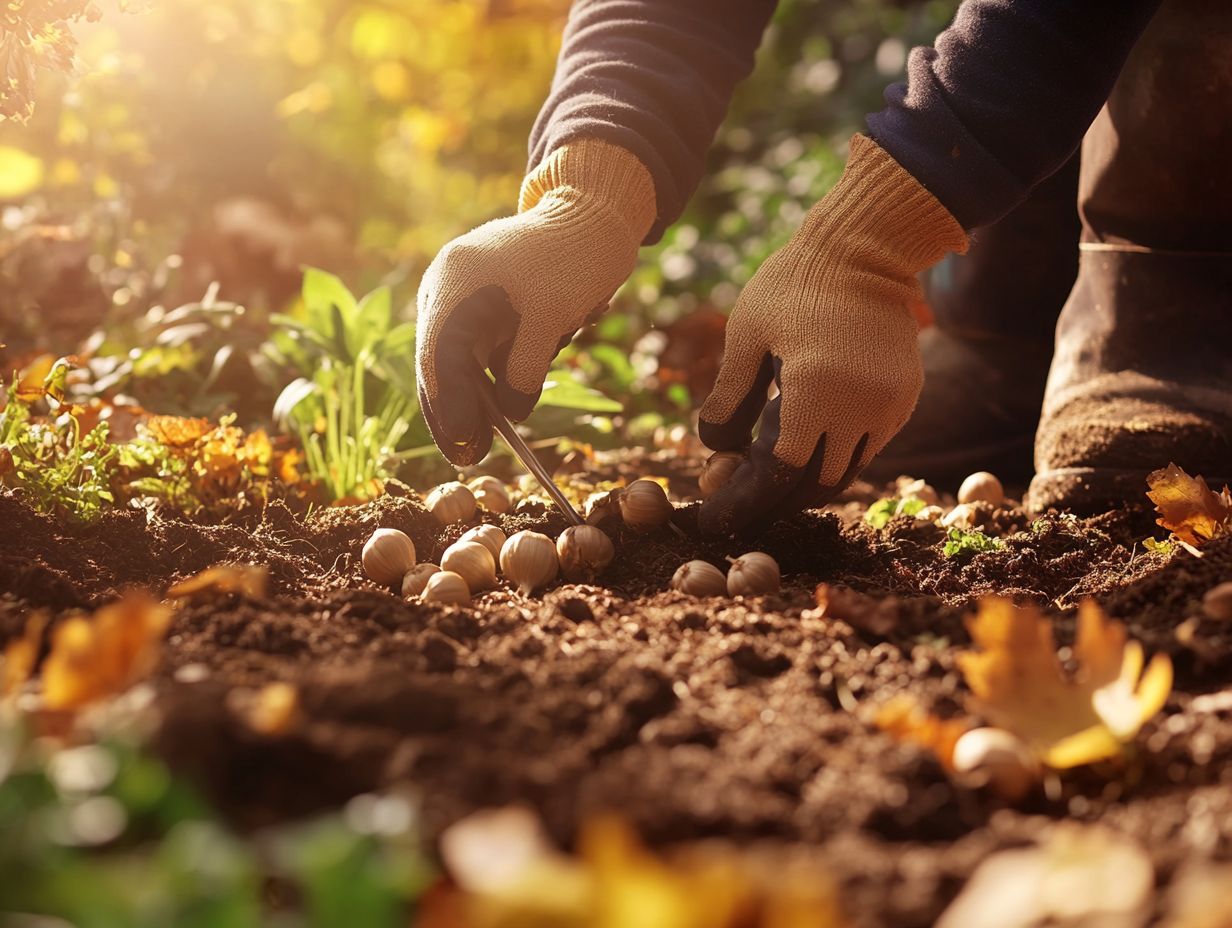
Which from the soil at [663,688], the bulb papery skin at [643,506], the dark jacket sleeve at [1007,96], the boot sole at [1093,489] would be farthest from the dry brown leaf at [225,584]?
the boot sole at [1093,489]

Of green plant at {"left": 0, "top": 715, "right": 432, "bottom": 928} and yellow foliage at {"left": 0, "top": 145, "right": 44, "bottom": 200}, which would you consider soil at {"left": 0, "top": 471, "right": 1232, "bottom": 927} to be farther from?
yellow foliage at {"left": 0, "top": 145, "right": 44, "bottom": 200}

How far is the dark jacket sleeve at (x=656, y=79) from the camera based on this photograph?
84.3 inches

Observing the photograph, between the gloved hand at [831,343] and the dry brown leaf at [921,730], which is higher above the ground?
the gloved hand at [831,343]

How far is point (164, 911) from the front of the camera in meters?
0.67

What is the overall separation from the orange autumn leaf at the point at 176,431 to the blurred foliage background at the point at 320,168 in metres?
0.54

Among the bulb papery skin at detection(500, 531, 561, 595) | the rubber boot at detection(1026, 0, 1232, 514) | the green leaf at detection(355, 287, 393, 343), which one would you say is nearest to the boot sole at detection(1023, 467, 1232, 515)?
the rubber boot at detection(1026, 0, 1232, 514)

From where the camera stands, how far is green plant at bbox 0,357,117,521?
187 centimetres

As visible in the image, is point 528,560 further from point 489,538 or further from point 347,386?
point 347,386

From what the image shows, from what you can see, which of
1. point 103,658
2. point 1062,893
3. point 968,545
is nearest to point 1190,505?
point 968,545

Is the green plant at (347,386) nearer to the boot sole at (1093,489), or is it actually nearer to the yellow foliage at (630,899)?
the boot sole at (1093,489)

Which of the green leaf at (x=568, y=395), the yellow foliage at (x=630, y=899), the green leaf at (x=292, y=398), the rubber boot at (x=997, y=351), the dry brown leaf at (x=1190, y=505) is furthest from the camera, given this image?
the rubber boot at (x=997, y=351)

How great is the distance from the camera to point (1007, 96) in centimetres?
173

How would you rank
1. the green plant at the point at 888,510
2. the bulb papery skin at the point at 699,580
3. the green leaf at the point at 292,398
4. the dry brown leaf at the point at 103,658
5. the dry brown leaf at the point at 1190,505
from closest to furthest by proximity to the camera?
the dry brown leaf at the point at 103,658
the bulb papery skin at the point at 699,580
the dry brown leaf at the point at 1190,505
the green plant at the point at 888,510
the green leaf at the point at 292,398

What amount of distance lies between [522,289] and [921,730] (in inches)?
43.0
